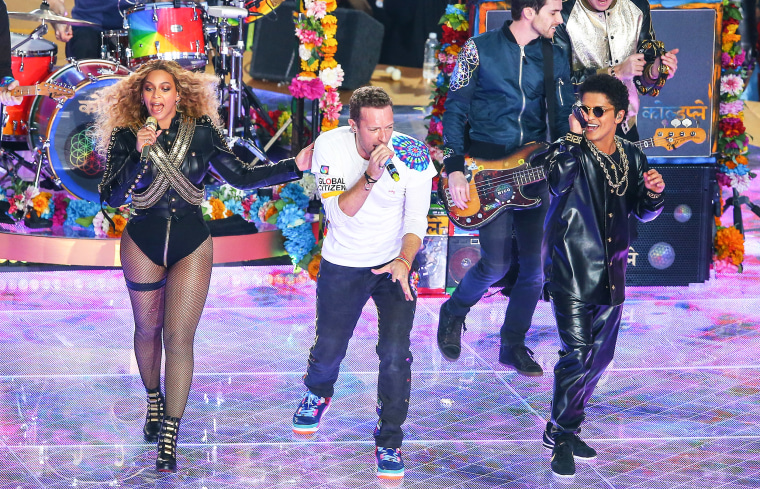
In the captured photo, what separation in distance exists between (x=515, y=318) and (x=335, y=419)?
51.7 inches

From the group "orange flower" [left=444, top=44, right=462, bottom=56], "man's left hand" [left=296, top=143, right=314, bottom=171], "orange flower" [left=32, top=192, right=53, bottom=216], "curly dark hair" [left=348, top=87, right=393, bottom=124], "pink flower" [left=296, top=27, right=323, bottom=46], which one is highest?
"pink flower" [left=296, top=27, right=323, bottom=46]

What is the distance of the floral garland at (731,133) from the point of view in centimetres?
730

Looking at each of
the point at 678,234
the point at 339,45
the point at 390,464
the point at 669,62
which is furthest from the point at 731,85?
the point at 339,45

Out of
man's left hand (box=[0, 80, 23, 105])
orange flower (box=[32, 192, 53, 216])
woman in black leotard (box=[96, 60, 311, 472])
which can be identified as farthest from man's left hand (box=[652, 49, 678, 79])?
orange flower (box=[32, 192, 53, 216])

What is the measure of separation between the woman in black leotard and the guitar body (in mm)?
1311

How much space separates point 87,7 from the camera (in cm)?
856

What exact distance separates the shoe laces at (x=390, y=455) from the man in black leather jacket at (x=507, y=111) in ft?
4.86

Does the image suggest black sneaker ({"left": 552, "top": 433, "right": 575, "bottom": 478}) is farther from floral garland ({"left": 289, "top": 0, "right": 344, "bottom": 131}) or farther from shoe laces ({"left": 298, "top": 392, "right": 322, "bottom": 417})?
floral garland ({"left": 289, "top": 0, "right": 344, "bottom": 131})

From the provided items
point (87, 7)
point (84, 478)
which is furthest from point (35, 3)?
point (84, 478)

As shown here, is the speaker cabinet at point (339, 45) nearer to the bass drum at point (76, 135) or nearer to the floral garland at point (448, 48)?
the bass drum at point (76, 135)

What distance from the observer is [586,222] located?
14.1 ft

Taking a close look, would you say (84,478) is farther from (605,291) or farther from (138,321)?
(605,291)

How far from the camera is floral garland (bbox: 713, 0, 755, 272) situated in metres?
7.30

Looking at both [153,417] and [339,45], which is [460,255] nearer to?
[153,417]
